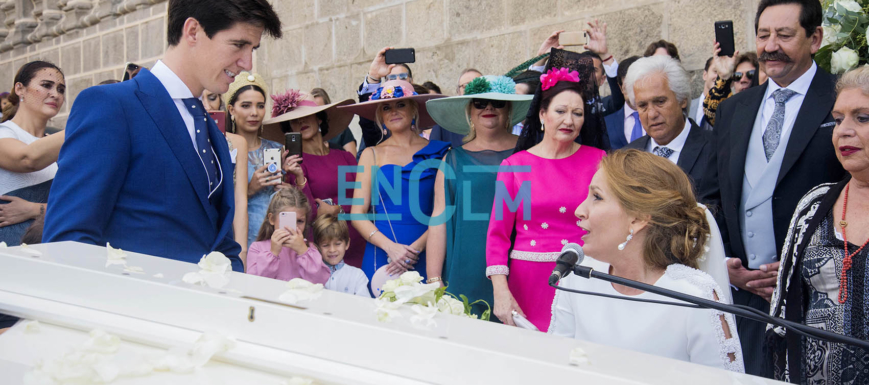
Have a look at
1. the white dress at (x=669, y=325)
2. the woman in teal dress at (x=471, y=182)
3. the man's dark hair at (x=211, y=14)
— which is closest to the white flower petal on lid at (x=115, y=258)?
the man's dark hair at (x=211, y=14)

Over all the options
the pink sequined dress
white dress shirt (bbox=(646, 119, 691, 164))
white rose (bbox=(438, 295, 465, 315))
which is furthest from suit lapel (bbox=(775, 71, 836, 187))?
white rose (bbox=(438, 295, 465, 315))

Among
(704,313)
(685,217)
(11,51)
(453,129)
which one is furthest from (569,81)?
(11,51)

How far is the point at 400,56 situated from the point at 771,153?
8.67 ft

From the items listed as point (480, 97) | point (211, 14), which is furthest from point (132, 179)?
point (480, 97)

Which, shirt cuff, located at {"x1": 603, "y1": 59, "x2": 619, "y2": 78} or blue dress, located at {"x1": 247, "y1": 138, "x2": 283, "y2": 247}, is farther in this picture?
shirt cuff, located at {"x1": 603, "y1": 59, "x2": 619, "y2": 78}

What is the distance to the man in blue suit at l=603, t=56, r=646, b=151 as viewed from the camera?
430 cm

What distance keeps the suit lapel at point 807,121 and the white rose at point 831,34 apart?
12.4 inches

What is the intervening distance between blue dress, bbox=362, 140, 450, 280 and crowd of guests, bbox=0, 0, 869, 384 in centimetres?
1

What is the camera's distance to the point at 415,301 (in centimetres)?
124

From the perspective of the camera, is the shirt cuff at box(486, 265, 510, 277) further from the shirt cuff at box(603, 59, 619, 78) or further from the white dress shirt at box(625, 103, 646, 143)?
the shirt cuff at box(603, 59, 619, 78)

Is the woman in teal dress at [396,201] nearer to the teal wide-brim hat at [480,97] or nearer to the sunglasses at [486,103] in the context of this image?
the teal wide-brim hat at [480,97]

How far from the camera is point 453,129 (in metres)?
4.21

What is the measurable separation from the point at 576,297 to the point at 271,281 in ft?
4.32

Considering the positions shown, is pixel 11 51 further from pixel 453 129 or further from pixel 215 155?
pixel 215 155
